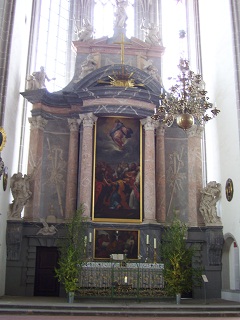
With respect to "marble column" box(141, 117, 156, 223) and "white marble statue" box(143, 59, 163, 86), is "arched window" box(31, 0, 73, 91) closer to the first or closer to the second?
"white marble statue" box(143, 59, 163, 86)

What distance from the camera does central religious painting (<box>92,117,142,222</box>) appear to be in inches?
638

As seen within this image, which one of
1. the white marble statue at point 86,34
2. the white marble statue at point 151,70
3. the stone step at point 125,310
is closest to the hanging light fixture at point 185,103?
the stone step at point 125,310

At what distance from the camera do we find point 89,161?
16.3 meters

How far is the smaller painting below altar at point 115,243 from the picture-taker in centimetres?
1566

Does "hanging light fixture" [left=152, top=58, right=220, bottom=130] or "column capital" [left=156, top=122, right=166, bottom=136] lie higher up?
"column capital" [left=156, top=122, right=166, bottom=136]

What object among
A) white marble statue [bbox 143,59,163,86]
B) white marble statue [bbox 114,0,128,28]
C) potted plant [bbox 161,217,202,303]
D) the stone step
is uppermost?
white marble statue [bbox 114,0,128,28]

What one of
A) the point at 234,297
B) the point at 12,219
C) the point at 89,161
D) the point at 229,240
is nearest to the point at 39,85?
the point at 89,161

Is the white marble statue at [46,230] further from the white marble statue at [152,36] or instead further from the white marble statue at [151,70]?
the white marble statue at [152,36]

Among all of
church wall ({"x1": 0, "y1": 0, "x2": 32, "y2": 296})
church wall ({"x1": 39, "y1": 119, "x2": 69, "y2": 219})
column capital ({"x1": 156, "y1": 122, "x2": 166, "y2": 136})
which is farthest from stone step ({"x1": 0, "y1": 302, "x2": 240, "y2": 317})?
column capital ({"x1": 156, "y1": 122, "x2": 166, "y2": 136})

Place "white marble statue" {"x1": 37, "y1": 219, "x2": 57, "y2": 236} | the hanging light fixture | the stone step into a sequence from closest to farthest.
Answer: the stone step < the hanging light fixture < "white marble statue" {"x1": 37, "y1": 219, "x2": 57, "y2": 236}

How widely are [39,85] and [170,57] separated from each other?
7.25 m

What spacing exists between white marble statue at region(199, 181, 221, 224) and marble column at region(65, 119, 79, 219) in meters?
4.42

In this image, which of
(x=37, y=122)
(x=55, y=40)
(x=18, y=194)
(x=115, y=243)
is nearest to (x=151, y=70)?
(x=37, y=122)

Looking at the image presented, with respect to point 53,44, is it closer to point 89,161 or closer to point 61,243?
point 89,161
